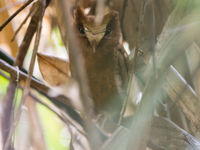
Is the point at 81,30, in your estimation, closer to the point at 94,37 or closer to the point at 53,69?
the point at 94,37

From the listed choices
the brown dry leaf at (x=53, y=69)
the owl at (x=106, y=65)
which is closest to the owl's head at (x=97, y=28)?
the owl at (x=106, y=65)

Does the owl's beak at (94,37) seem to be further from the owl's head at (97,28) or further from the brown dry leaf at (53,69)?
the brown dry leaf at (53,69)

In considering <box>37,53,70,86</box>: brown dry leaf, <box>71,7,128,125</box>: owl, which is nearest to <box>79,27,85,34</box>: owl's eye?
<box>71,7,128,125</box>: owl

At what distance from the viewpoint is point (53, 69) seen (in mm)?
1115

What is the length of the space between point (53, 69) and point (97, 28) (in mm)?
229

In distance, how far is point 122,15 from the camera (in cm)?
134

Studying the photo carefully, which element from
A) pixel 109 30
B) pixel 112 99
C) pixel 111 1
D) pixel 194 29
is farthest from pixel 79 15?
pixel 194 29

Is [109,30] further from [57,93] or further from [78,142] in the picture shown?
[78,142]

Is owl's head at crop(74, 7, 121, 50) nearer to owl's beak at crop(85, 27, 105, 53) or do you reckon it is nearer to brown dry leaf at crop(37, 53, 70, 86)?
owl's beak at crop(85, 27, 105, 53)

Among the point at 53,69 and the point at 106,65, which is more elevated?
the point at 53,69

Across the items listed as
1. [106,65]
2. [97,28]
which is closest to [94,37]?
[97,28]

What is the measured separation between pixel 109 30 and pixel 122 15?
0.59 ft

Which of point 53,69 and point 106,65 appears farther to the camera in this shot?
point 106,65

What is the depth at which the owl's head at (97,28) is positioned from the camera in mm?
1104
